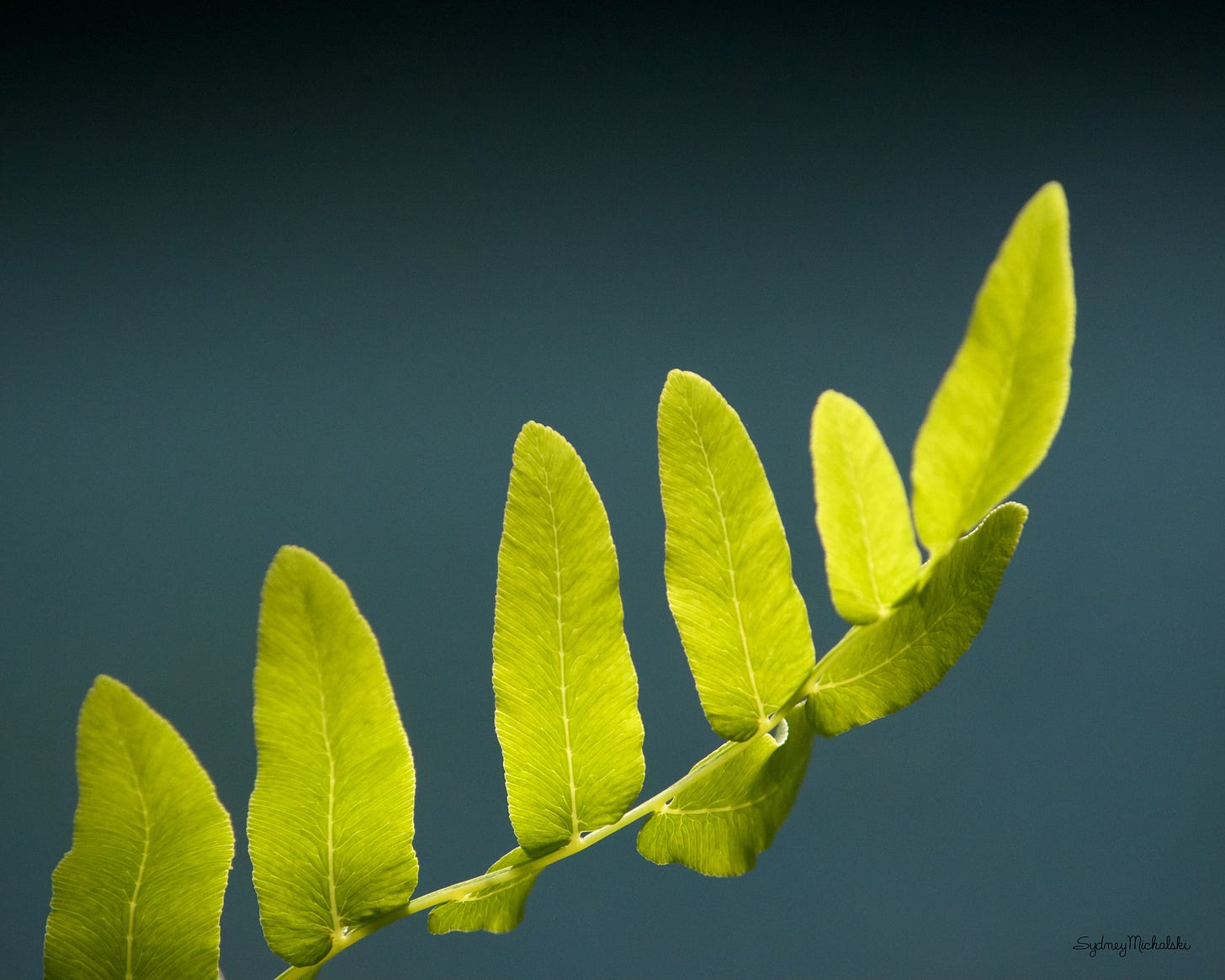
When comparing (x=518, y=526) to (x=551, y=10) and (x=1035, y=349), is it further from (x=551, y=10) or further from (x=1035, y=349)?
(x=551, y=10)

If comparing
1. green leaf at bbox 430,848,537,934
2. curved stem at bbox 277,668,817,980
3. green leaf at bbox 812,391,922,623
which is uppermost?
green leaf at bbox 812,391,922,623

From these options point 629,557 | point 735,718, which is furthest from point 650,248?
point 735,718

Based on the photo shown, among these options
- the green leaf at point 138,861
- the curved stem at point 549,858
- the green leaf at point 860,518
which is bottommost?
the curved stem at point 549,858
